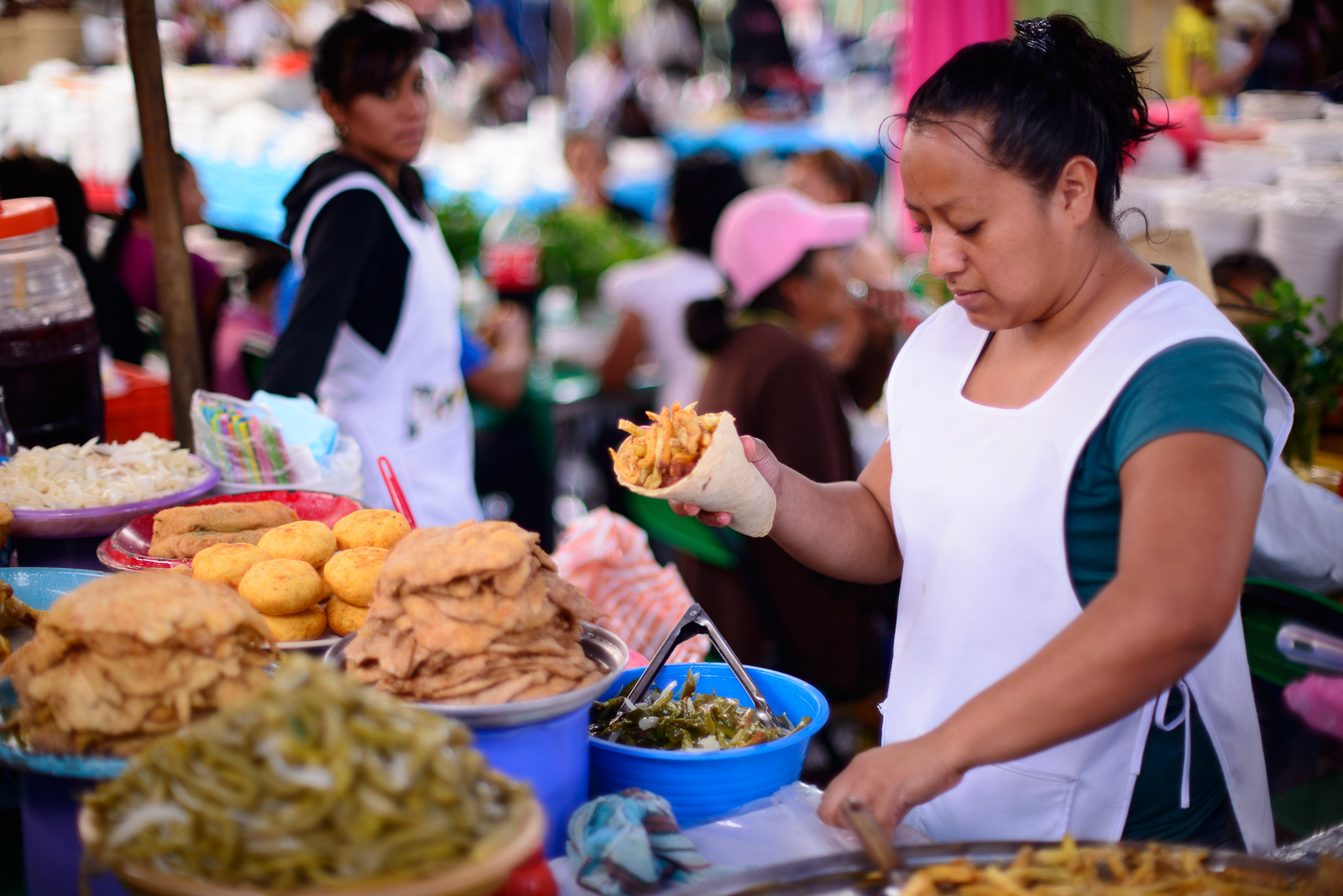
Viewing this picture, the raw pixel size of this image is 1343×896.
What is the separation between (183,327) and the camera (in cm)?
291

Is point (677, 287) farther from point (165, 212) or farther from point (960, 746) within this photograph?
point (960, 746)

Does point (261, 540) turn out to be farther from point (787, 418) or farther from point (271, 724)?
point (787, 418)

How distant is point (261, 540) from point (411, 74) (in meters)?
1.73

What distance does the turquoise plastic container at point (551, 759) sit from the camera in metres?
1.27

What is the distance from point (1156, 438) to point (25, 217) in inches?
92.7

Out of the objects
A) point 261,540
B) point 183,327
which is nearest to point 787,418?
point 183,327

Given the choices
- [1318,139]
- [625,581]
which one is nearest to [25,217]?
[625,581]

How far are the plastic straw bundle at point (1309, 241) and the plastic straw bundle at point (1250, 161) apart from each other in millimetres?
496

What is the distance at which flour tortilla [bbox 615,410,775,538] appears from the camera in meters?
1.52

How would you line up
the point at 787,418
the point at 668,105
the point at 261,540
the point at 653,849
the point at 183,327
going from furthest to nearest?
the point at 668,105, the point at 787,418, the point at 183,327, the point at 261,540, the point at 653,849

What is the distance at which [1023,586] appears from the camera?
1512mm

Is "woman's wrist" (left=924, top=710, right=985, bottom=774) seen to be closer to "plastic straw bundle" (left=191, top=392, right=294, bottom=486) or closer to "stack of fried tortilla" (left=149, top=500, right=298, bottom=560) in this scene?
"stack of fried tortilla" (left=149, top=500, right=298, bottom=560)

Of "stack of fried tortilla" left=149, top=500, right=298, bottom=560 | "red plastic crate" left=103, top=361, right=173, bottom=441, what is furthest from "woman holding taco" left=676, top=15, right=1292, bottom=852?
"red plastic crate" left=103, top=361, right=173, bottom=441

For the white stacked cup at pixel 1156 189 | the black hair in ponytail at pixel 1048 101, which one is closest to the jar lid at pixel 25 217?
the black hair in ponytail at pixel 1048 101
